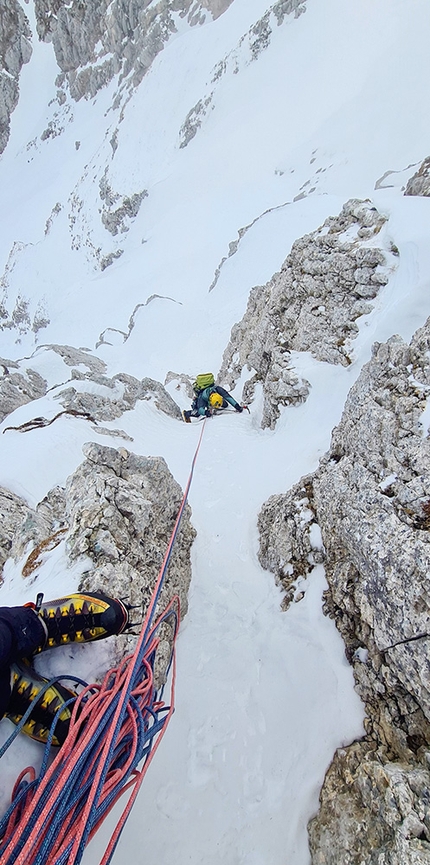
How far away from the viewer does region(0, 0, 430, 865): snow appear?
3.17 meters

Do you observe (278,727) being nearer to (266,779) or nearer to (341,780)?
(266,779)

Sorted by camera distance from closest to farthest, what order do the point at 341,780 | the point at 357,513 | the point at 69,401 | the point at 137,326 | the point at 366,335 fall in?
the point at 341,780 < the point at 357,513 < the point at 366,335 < the point at 69,401 < the point at 137,326

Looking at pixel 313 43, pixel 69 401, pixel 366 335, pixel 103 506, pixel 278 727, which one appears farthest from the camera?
pixel 313 43

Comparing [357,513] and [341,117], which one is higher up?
[341,117]

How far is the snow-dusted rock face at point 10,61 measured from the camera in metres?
66.8

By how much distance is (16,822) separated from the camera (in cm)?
217

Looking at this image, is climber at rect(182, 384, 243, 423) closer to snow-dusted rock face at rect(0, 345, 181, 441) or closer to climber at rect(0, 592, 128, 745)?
snow-dusted rock face at rect(0, 345, 181, 441)

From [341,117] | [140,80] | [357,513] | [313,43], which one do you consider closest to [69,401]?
[357,513]

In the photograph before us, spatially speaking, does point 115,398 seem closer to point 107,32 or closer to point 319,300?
point 319,300

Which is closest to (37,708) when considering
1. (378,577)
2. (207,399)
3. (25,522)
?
(378,577)

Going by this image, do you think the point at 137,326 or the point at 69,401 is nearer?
the point at 69,401

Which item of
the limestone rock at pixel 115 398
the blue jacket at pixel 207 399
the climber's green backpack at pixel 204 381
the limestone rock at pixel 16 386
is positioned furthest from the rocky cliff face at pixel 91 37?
the blue jacket at pixel 207 399

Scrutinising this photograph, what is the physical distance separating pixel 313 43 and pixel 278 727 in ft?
149

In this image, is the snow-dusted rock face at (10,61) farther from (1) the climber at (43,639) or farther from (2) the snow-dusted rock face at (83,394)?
(1) the climber at (43,639)
